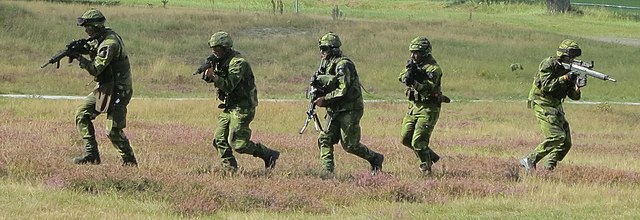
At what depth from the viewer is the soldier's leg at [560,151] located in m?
14.6

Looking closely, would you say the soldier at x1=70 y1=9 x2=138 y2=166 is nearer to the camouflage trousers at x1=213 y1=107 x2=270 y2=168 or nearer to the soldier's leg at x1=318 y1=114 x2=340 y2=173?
the camouflage trousers at x1=213 y1=107 x2=270 y2=168

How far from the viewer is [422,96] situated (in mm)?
13828

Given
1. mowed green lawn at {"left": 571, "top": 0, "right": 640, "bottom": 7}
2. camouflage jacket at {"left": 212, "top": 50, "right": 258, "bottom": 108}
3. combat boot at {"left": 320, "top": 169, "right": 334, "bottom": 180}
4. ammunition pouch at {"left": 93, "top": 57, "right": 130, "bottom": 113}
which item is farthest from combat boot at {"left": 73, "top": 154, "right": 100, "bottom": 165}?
mowed green lawn at {"left": 571, "top": 0, "right": 640, "bottom": 7}

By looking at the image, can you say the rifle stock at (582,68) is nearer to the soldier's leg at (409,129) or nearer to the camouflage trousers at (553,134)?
the camouflage trousers at (553,134)

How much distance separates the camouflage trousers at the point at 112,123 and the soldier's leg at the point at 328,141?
2421 millimetres

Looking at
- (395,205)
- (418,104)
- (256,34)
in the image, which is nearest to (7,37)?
(256,34)

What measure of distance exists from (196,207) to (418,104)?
4831mm

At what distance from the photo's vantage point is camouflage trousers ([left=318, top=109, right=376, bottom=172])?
43.0 ft

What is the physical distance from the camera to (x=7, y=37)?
130 feet

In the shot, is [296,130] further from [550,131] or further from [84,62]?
[84,62]

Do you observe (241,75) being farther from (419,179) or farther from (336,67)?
(419,179)

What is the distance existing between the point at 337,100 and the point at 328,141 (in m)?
0.57

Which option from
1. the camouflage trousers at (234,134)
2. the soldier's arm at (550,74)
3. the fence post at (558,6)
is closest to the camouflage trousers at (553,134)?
the soldier's arm at (550,74)

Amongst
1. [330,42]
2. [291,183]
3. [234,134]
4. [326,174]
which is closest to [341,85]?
[330,42]
